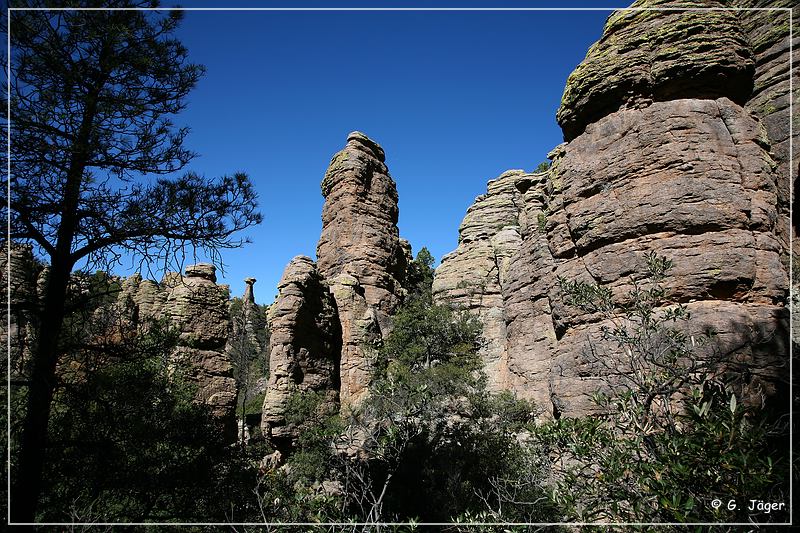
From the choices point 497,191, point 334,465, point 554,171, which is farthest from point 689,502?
point 497,191

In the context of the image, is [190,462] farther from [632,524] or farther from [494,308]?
[494,308]

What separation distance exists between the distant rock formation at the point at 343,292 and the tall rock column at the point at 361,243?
0.05 metres

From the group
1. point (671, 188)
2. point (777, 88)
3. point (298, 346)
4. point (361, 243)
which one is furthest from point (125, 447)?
point (361, 243)

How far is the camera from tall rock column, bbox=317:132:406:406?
71.2 ft

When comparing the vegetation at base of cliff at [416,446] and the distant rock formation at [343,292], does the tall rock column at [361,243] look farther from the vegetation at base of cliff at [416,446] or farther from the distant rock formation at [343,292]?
the vegetation at base of cliff at [416,446]

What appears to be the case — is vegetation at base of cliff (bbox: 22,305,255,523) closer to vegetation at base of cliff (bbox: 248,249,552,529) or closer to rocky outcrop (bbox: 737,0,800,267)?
vegetation at base of cliff (bbox: 248,249,552,529)

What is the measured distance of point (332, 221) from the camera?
87.8ft

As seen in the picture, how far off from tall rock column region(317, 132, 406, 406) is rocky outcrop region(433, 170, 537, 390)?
3.39m

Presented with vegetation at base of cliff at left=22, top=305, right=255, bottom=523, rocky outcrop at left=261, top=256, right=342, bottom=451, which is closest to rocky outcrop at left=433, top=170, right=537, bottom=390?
rocky outcrop at left=261, top=256, right=342, bottom=451

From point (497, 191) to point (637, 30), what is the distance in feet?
77.0

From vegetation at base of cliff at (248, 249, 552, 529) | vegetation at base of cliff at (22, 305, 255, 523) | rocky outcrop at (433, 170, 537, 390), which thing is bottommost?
vegetation at base of cliff at (248, 249, 552, 529)

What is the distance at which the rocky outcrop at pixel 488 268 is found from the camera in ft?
75.5

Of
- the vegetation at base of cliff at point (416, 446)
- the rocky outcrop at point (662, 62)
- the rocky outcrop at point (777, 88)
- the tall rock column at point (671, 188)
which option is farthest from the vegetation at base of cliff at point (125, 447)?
the rocky outcrop at point (777, 88)

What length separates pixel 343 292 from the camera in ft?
71.6
